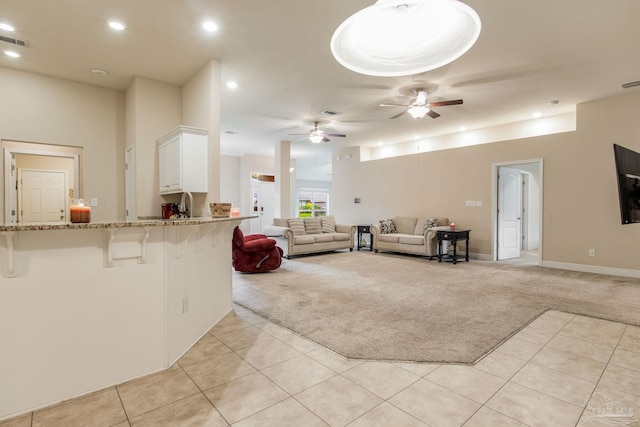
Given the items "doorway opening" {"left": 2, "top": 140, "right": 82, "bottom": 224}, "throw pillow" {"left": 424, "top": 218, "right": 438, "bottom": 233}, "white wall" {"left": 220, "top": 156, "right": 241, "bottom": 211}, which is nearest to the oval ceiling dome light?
"doorway opening" {"left": 2, "top": 140, "right": 82, "bottom": 224}

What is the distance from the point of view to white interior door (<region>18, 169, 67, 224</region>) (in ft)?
16.7

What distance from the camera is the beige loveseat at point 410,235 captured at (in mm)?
6826

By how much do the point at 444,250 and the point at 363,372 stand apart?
5.76 metres

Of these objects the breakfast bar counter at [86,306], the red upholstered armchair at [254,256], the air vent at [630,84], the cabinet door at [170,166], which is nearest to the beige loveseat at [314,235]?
the red upholstered armchair at [254,256]

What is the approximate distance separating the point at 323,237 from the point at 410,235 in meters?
2.07

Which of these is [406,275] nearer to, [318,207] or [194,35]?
[194,35]

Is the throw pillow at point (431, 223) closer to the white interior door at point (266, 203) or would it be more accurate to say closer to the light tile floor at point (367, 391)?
the light tile floor at point (367, 391)

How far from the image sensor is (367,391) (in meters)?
1.96

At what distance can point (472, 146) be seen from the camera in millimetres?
7020

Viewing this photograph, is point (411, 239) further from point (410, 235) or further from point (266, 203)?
point (266, 203)

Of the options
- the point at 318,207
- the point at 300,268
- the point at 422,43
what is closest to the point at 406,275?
the point at 300,268

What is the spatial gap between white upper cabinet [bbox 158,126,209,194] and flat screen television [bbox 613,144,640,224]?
Result: 4.87 metres

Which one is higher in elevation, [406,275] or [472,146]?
[472,146]

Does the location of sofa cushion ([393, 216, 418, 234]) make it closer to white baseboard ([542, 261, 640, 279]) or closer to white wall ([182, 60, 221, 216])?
white baseboard ([542, 261, 640, 279])
